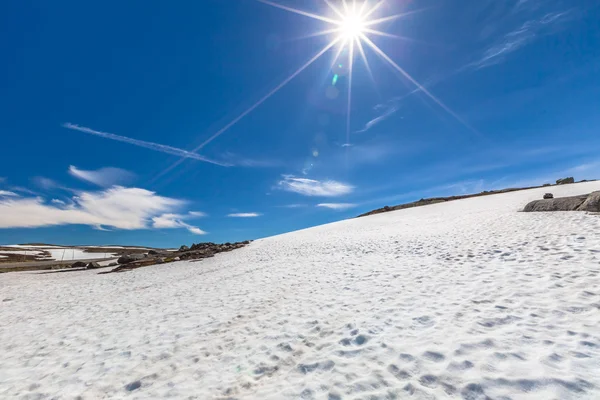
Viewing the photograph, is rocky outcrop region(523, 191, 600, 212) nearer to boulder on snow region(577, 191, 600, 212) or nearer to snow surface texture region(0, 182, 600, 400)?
boulder on snow region(577, 191, 600, 212)

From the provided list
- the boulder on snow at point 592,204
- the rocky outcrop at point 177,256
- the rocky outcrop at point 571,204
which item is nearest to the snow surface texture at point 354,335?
the boulder on snow at point 592,204

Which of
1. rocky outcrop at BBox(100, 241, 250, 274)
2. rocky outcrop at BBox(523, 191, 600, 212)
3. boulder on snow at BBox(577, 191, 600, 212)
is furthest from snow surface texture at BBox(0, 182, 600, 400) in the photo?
rocky outcrop at BBox(100, 241, 250, 274)

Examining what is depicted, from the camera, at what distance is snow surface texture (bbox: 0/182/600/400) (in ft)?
14.5

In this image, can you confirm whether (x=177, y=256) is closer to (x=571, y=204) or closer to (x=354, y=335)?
(x=354, y=335)

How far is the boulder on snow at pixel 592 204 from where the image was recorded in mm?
16234

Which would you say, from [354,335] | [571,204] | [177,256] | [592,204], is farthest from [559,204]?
[177,256]

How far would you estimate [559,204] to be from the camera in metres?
19.3

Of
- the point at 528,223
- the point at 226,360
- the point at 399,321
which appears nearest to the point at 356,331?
the point at 399,321

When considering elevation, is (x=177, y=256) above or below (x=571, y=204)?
below

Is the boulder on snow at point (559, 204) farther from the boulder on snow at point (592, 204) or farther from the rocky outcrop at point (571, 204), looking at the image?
the boulder on snow at point (592, 204)

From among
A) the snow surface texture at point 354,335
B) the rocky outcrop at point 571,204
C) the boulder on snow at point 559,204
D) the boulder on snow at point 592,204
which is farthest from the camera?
the boulder on snow at point 559,204

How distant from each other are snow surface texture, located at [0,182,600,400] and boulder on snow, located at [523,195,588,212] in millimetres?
6567

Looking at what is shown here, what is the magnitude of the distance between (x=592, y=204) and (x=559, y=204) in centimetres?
289

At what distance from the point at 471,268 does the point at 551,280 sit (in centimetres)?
273
